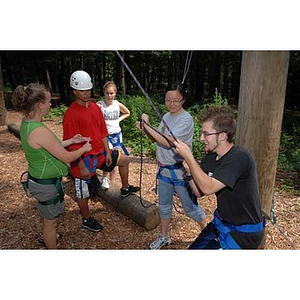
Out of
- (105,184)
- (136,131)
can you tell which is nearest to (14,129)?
(136,131)

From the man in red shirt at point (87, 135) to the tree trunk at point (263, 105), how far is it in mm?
1594

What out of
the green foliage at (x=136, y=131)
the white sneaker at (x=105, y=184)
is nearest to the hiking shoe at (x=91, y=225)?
the white sneaker at (x=105, y=184)

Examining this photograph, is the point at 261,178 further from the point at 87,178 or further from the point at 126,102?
the point at 126,102

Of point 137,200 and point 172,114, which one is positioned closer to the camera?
point 172,114

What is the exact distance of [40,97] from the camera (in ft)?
8.36

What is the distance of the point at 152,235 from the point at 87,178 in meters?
1.09

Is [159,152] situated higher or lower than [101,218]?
higher

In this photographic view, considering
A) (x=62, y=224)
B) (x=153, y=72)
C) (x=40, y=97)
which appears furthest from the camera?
(x=153, y=72)

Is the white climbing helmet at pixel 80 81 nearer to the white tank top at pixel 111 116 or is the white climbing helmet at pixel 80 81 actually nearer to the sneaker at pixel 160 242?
the white tank top at pixel 111 116

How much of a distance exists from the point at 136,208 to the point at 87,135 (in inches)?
47.2

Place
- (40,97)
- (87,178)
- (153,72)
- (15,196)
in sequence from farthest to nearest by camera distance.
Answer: (153,72) → (15,196) → (87,178) → (40,97)

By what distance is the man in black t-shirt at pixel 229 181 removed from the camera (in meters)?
2.03

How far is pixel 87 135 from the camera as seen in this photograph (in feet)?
10.9

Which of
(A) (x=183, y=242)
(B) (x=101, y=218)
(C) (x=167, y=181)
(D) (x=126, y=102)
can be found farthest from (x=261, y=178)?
(D) (x=126, y=102)
